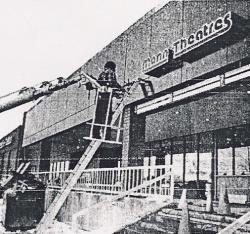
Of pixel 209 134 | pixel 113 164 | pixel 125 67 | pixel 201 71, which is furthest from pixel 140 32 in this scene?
pixel 113 164

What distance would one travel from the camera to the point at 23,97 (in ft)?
41.1

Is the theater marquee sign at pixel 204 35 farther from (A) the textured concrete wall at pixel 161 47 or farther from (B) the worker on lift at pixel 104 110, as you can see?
(B) the worker on lift at pixel 104 110

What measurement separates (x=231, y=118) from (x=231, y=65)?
17.5 feet

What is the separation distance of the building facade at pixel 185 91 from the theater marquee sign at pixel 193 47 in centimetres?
3

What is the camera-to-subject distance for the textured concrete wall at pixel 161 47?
10234 millimetres

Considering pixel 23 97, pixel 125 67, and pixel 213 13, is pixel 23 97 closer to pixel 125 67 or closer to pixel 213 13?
pixel 125 67

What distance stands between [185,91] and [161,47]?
186cm

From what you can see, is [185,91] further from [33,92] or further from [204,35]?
[33,92]

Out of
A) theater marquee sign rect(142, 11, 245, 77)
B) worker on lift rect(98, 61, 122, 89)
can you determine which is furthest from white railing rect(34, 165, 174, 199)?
theater marquee sign rect(142, 11, 245, 77)

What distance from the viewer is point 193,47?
10.6m

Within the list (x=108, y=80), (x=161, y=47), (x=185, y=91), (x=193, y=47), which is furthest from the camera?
(x=161, y=47)

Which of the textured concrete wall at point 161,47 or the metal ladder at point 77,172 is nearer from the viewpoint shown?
the textured concrete wall at point 161,47

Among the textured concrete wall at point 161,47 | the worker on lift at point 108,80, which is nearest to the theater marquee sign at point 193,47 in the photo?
the textured concrete wall at point 161,47

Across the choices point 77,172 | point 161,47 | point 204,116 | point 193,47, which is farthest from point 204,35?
point 77,172
